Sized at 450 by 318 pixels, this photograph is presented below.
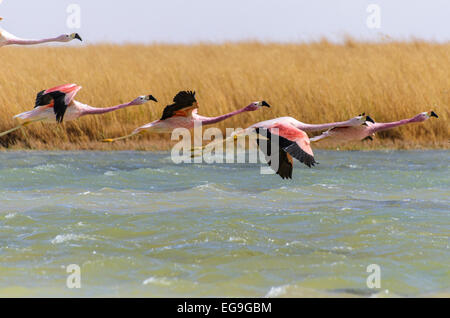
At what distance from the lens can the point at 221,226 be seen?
12000 millimetres

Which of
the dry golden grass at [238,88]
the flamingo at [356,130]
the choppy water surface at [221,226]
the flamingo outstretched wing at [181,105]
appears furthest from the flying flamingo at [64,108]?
the dry golden grass at [238,88]

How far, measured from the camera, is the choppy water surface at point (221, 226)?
9.51 m

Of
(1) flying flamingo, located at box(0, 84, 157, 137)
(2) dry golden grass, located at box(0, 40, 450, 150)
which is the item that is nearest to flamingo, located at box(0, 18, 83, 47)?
(1) flying flamingo, located at box(0, 84, 157, 137)

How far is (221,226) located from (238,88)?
29.9ft

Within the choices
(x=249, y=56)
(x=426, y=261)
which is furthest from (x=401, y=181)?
(x=249, y=56)

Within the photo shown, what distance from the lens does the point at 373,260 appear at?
10.3 meters

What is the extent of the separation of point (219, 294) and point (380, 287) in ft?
5.19

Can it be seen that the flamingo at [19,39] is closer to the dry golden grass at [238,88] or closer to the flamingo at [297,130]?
the flamingo at [297,130]

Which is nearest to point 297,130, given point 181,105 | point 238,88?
point 181,105

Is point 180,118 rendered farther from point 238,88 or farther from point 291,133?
point 238,88

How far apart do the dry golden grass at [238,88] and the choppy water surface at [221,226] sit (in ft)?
3.03

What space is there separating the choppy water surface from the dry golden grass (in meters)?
0.92

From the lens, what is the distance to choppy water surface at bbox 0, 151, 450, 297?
9.51m

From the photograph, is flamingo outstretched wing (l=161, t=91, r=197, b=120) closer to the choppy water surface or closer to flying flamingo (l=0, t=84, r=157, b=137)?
flying flamingo (l=0, t=84, r=157, b=137)
